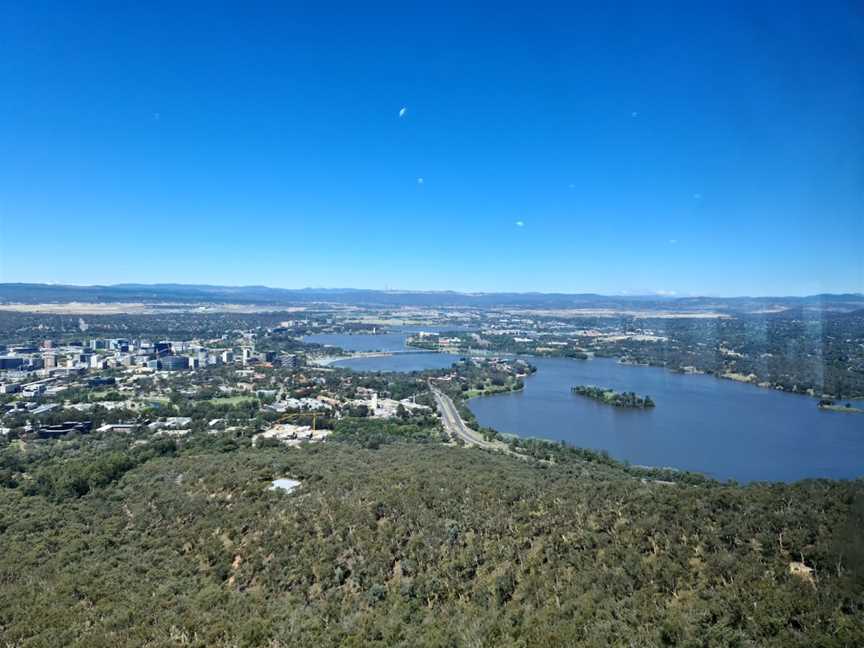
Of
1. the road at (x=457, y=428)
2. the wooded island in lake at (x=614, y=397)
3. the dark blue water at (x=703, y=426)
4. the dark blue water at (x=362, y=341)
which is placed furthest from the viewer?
the dark blue water at (x=362, y=341)

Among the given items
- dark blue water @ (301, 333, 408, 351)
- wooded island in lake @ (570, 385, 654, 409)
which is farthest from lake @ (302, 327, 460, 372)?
wooded island in lake @ (570, 385, 654, 409)

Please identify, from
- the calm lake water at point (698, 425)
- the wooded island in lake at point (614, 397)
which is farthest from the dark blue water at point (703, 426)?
the wooded island in lake at point (614, 397)

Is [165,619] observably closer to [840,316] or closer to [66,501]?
[66,501]

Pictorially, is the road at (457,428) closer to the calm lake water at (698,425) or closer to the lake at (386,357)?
the calm lake water at (698,425)

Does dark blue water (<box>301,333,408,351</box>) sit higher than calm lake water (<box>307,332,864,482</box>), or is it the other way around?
dark blue water (<box>301,333,408,351</box>)

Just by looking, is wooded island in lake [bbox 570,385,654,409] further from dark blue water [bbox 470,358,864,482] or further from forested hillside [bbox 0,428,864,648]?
forested hillside [bbox 0,428,864,648]

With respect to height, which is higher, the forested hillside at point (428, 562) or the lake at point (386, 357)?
the forested hillside at point (428, 562)

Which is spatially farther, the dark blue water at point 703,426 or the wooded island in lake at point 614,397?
the wooded island in lake at point 614,397
